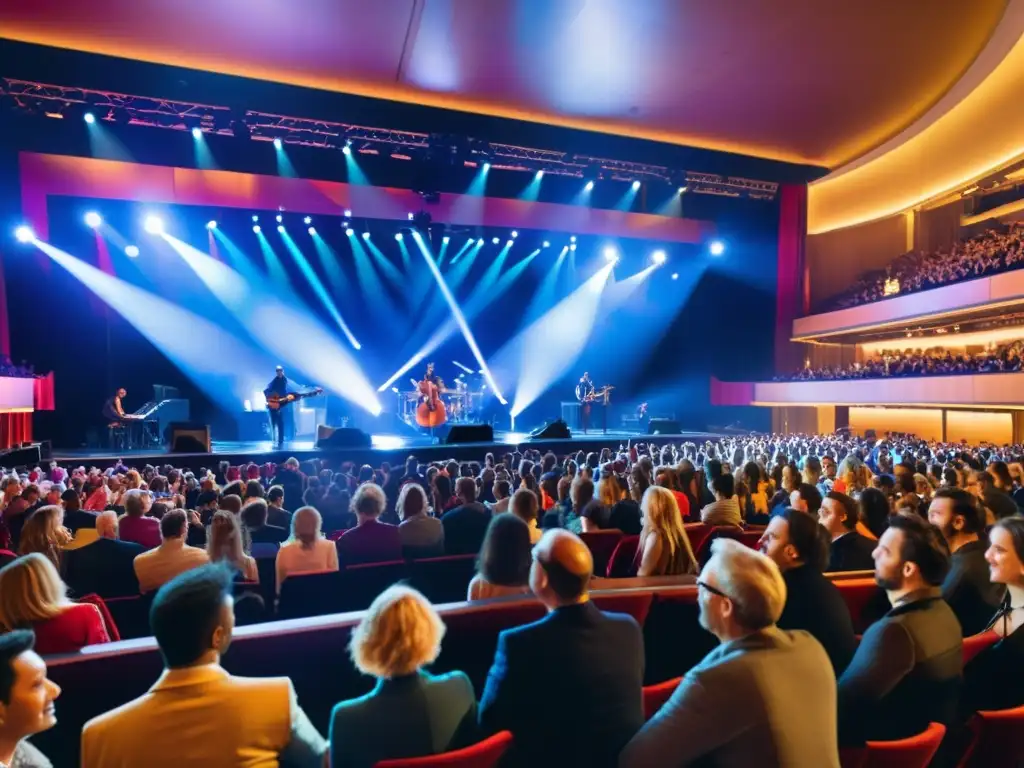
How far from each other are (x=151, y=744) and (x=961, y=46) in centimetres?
1373

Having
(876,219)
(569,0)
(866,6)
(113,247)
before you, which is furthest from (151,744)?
(876,219)

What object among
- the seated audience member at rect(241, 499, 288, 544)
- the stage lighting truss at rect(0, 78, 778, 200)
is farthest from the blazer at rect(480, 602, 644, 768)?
the stage lighting truss at rect(0, 78, 778, 200)

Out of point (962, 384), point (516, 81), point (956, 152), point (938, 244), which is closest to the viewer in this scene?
point (516, 81)

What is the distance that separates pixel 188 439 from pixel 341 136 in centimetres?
585

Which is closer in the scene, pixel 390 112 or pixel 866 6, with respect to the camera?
pixel 866 6

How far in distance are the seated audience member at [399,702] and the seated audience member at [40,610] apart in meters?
1.18

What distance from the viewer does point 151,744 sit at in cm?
144

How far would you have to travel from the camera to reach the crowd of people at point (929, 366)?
13.0 m

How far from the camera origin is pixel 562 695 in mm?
1782

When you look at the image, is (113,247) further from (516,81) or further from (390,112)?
(516,81)

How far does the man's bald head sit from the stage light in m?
13.8

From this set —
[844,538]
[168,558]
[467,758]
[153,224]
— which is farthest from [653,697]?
[153,224]

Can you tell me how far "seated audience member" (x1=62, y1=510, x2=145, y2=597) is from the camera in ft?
11.5

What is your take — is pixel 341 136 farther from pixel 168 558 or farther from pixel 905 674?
pixel 905 674
